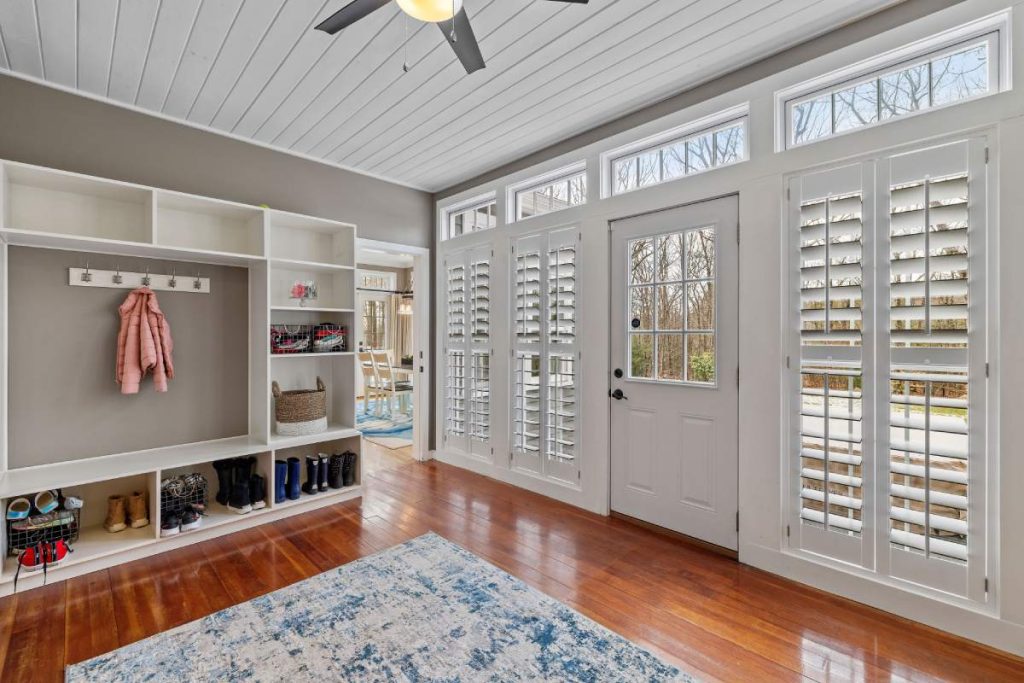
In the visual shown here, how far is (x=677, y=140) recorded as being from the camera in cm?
297

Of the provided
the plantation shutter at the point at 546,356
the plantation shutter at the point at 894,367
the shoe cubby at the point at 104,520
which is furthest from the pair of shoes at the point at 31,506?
the plantation shutter at the point at 894,367

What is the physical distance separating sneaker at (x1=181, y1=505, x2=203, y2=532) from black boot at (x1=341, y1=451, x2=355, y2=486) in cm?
98

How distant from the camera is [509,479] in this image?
3988 mm

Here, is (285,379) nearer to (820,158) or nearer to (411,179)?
(411,179)

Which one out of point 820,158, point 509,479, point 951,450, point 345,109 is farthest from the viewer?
point 509,479

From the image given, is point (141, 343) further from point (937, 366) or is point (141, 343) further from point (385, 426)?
point (937, 366)

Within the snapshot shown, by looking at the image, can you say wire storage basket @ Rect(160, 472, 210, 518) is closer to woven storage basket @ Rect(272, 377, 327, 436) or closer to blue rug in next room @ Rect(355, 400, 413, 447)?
woven storage basket @ Rect(272, 377, 327, 436)

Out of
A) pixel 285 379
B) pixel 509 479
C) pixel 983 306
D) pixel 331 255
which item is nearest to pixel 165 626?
pixel 285 379

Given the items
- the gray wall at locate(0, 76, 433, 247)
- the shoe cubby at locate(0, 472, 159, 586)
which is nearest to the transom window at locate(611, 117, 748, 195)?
the gray wall at locate(0, 76, 433, 247)

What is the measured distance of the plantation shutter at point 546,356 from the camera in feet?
11.5

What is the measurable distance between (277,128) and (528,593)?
11.5ft

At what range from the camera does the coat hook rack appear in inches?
110

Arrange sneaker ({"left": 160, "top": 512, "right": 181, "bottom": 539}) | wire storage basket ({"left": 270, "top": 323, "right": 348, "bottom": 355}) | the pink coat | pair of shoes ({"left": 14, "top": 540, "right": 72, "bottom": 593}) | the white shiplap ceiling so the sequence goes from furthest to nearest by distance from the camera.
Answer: wire storage basket ({"left": 270, "top": 323, "right": 348, "bottom": 355}) < the pink coat < sneaker ({"left": 160, "top": 512, "right": 181, "bottom": 539}) < pair of shoes ({"left": 14, "top": 540, "right": 72, "bottom": 593}) < the white shiplap ceiling

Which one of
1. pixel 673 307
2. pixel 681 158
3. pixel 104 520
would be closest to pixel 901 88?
pixel 681 158
